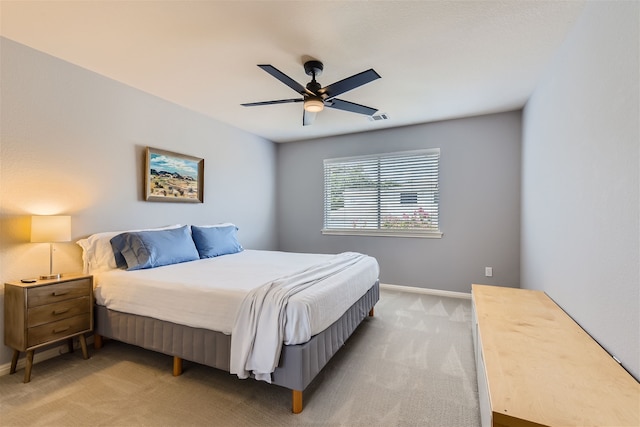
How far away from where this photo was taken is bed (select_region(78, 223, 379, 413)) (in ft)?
5.96

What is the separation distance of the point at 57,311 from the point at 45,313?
79 millimetres

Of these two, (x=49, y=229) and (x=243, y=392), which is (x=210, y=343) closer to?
(x=243, y=392)

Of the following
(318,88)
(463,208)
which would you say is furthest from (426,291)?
(318,88)

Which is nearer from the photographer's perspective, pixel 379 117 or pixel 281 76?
pixel 281 76

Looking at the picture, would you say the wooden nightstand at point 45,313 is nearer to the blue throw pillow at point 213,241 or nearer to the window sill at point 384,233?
the blue throw pillow at point 213,241

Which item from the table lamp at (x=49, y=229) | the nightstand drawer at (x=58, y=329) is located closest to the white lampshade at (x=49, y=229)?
the table lamp at (x=49, y=229)

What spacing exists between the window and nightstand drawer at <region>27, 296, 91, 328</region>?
11.4 ft

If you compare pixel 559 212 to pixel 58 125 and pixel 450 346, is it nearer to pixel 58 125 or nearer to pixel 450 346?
pixel 450 346

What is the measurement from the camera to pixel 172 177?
360 cm

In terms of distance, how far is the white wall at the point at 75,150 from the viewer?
2.32m

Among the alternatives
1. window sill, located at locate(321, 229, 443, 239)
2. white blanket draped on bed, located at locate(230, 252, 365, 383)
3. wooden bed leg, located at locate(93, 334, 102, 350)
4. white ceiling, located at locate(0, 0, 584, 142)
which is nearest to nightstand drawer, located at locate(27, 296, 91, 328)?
wooden bed leg, located at locate(93, 334, 102, 350)

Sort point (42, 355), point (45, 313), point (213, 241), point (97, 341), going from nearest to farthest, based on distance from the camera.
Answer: point (45, 313), point (42, 355), point (97, 341), point (213, 241)

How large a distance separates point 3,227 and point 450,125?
502 cm

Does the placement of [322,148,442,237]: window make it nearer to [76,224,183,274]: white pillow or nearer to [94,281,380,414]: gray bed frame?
[94,281,380,414]: gray bed frame
